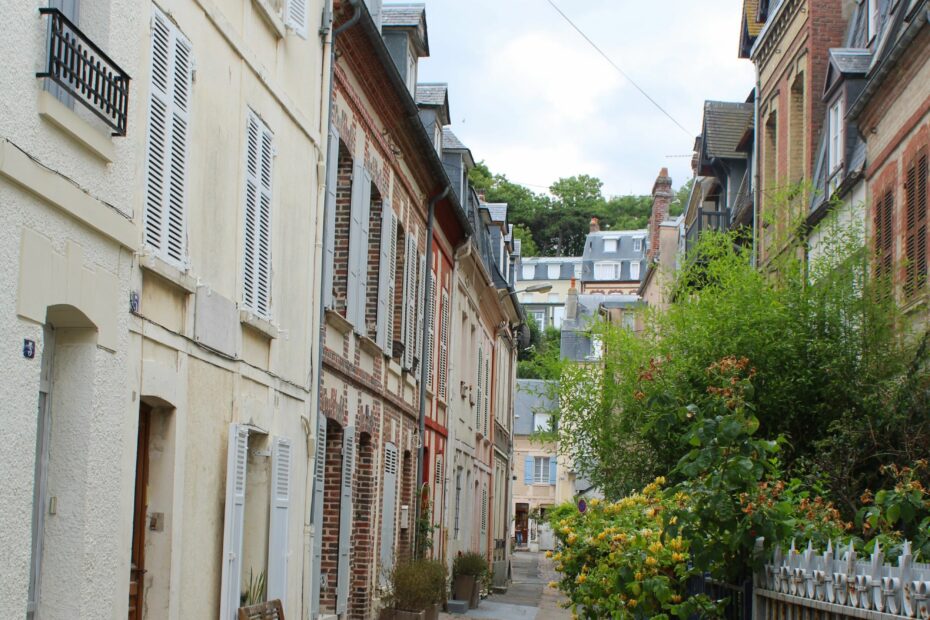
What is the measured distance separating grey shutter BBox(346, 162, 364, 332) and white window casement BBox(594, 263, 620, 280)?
3129 inches

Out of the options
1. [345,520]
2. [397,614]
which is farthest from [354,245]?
[397,614]

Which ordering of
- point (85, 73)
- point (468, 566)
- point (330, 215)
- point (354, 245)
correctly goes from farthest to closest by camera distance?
point (468, 566) → point (354, 245) → point (330, 215) → point (85, 73)

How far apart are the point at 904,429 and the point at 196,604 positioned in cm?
643

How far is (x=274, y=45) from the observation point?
454 inches

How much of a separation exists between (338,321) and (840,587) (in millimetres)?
9022

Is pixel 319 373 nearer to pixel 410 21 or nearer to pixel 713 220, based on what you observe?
pixel 410 21

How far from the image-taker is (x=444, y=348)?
2334 centimetres

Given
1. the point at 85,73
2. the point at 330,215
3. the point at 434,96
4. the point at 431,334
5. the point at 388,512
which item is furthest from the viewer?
the point at 434,96

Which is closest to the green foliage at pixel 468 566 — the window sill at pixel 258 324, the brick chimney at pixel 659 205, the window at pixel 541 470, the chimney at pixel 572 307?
the window sill at pixel 258 324

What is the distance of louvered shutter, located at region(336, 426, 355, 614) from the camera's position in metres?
15.0

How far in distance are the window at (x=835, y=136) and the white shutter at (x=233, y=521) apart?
11.6 meters

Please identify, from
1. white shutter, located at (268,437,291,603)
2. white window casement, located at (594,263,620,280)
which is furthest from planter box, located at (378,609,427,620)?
white window casement, located at (594,263,620,280)

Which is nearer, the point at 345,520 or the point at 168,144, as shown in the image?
the point at 168,144

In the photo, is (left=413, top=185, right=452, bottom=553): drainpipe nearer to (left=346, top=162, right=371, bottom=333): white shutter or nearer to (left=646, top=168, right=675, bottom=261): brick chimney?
(left=346, top=162, right=371, bottom=333): white shutter
